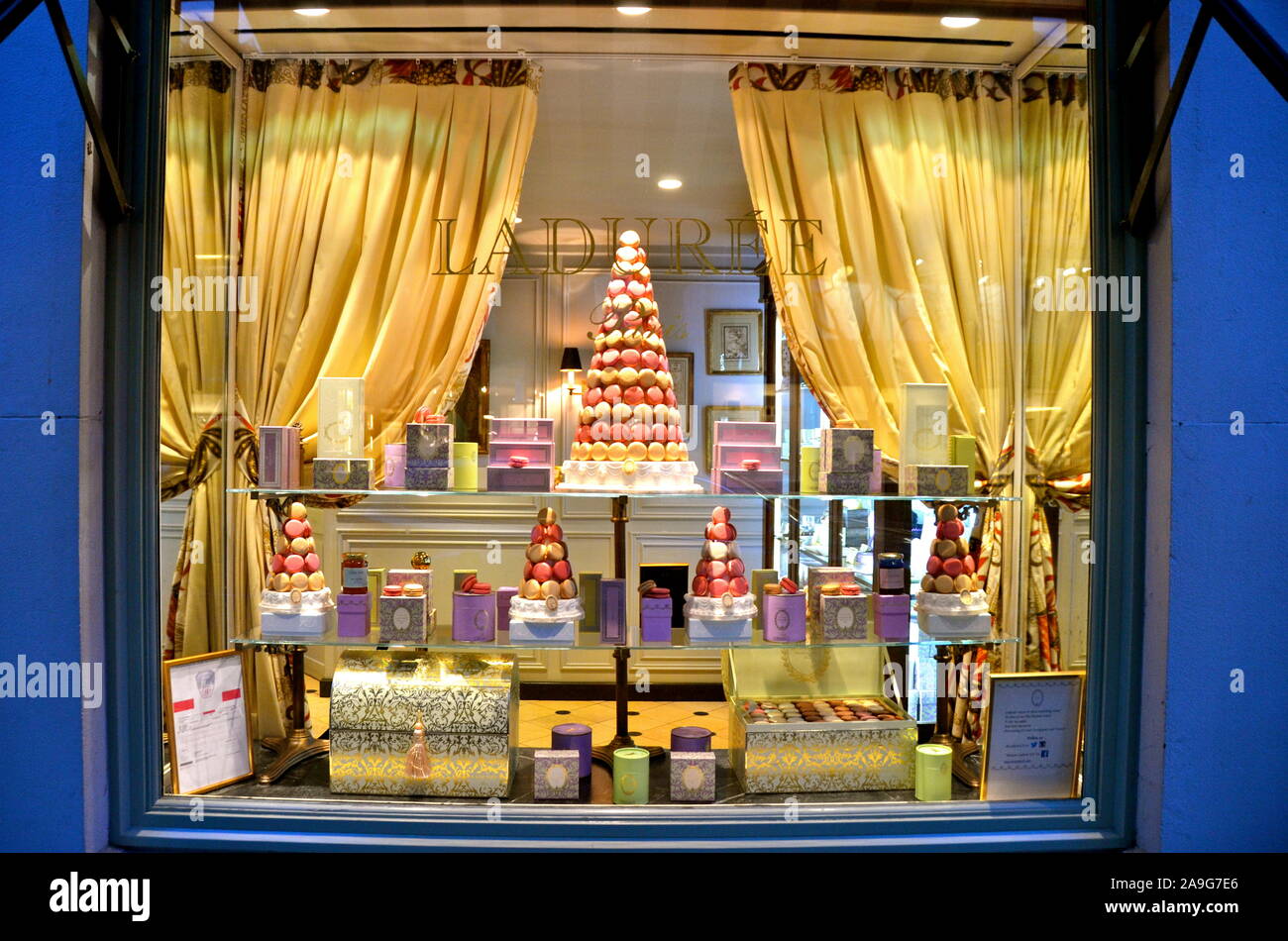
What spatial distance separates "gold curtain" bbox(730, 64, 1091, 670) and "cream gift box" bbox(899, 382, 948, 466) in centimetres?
19

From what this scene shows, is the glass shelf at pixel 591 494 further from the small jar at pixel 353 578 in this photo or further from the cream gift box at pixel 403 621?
the cream gift box at pixel 403 621

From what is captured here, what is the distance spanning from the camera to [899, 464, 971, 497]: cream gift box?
309cm

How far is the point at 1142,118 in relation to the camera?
271cm

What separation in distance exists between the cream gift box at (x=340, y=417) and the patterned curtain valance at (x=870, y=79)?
5.88 ft

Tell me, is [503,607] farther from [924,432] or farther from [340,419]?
[924,432]

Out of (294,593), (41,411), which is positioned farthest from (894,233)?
(41,411)

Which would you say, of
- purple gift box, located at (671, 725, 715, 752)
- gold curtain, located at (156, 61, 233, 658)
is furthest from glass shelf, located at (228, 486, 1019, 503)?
purple gift box, located at (671, 725, 715, 752)

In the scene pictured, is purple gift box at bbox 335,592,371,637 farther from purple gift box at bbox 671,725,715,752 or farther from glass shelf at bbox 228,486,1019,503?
purple gift box at bbox 671,725,715,752

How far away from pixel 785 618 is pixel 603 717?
41.3 inches

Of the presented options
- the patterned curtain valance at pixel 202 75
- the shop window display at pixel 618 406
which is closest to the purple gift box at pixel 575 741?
the shop window display at pixel 618 406

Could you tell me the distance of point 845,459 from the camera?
308cm

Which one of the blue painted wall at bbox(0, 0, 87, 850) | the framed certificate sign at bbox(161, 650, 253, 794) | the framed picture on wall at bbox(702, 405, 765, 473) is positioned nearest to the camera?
the blue painted wall at bbox(0, 0, 87, 850)

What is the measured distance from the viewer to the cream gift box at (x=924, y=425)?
10.4 feet
